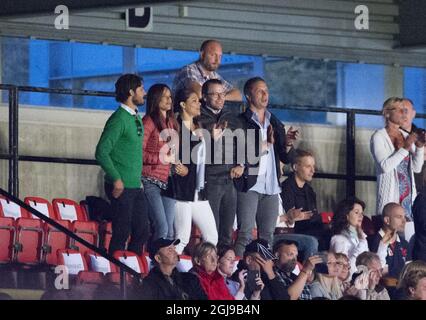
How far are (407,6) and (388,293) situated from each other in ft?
16.1

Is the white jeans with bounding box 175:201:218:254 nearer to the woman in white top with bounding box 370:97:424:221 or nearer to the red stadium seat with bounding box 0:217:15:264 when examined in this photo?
the red stadium seat with bounding box 0:217:15:264

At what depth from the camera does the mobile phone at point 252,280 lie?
14.4 metres

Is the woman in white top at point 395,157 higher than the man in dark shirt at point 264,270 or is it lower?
higher

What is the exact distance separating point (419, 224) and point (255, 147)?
2154 mm

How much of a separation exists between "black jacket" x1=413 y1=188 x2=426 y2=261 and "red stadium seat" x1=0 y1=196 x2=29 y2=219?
422cm

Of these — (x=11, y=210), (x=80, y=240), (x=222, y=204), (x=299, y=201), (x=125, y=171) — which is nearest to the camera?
(x=80, y=240)

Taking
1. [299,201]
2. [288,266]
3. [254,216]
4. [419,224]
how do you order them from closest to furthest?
1. [288,266]
2. [254,216]
3. [299,201]
4. [419,224]

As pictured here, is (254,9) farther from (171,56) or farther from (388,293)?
(388,293)

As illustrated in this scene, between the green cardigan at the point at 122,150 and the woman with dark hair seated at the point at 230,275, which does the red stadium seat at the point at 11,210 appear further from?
the woman with dark hair seated at the point at 230,275

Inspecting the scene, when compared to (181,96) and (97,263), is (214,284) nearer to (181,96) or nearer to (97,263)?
(97,263)

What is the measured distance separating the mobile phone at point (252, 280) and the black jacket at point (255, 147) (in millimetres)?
987

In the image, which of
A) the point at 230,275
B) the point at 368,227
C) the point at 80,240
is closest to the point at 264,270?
the point at 230,275

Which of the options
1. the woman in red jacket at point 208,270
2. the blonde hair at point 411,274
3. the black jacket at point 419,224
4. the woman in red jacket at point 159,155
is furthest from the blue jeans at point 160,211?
the black jacket at point 419,224

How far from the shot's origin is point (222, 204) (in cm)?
1497
